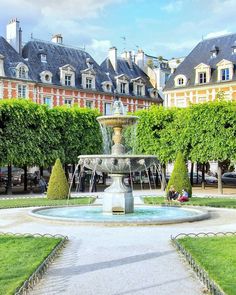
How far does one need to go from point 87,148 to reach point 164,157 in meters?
5.67

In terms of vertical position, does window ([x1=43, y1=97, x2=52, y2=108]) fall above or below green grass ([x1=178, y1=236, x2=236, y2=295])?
above

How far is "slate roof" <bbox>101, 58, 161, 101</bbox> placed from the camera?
190 ft

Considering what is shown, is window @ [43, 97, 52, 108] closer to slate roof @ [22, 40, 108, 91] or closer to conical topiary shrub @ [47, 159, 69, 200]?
slate roof @ [22, 40, 108, 91]

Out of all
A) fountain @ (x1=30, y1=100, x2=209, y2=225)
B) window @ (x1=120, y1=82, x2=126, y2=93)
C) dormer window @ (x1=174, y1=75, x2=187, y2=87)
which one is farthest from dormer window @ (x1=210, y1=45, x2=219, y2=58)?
fountain @ (x1=30, y1=100, x2=209, y2=225)

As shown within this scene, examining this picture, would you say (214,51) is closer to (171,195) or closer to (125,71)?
(125,71)

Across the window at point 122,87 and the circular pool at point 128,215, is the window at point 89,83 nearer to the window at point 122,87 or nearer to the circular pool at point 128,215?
the window at point 122,87

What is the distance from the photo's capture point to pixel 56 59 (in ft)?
174

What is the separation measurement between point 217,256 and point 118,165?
712 cm

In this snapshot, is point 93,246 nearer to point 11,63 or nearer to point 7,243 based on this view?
point 7,243

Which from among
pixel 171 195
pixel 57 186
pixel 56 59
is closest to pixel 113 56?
pixel 56 59

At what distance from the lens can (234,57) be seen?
50.7 meters

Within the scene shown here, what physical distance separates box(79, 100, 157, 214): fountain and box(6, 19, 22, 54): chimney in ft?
116

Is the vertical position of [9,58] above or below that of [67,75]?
above

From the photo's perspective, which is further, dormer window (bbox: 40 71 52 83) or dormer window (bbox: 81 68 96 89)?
dormer window (bbox: 81 68 96 89)
